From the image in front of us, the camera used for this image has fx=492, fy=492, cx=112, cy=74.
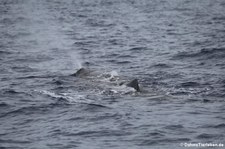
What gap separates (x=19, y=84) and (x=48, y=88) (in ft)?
6.45

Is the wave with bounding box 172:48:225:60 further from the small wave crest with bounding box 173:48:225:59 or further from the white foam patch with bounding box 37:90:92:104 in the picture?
the white foam patch with bounding box 37:90:92:104

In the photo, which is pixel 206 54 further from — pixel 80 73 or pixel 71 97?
pixel 71 97

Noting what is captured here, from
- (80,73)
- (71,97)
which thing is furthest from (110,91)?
(80,73)

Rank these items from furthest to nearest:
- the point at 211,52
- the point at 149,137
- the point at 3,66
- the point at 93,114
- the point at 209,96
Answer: the point at 211,52
the point at 3,66
the point at 209,96
the point at 93,114
the point at 149,137

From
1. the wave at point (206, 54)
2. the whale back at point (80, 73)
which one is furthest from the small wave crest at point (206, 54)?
the whale back at point (80, 73)

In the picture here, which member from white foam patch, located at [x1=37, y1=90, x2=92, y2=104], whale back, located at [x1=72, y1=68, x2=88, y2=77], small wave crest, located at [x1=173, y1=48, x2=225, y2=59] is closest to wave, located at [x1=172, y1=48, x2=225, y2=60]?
small wave crest, located at [x1=173, y1=48, x2=225, y2=59]

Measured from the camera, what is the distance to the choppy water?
16.9 m

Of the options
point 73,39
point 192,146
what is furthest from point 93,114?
point 73,39

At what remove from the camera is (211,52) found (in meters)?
33.0

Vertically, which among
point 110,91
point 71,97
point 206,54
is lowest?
point 206,54

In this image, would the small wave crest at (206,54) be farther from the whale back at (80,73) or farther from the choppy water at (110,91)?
the whale back at (80,73)

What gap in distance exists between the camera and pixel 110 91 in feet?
74.6

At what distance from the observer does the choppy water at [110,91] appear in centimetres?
1689

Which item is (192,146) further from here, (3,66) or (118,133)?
(3,66)
